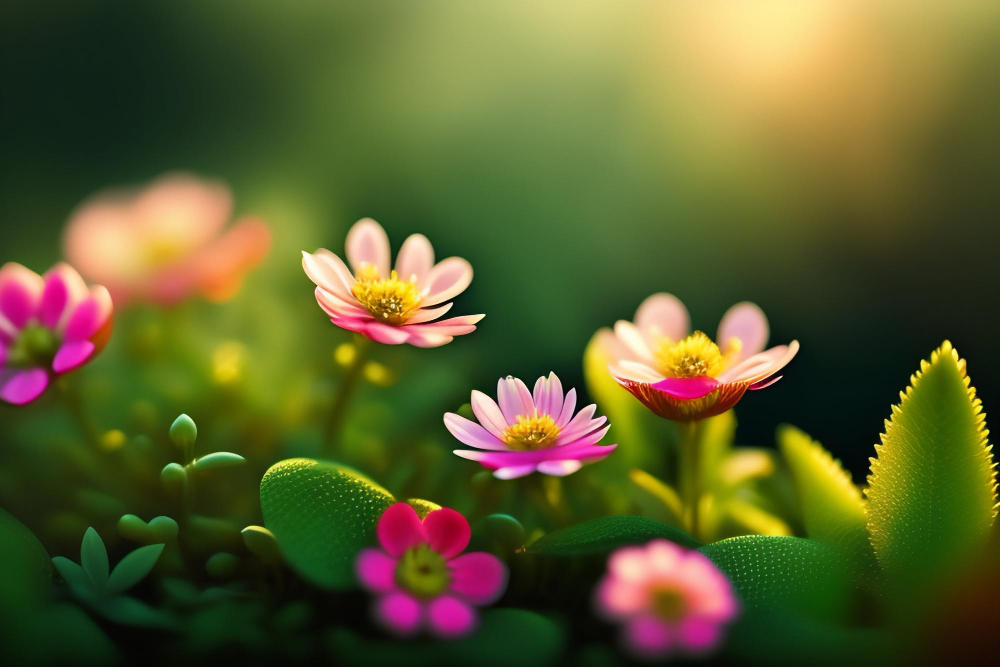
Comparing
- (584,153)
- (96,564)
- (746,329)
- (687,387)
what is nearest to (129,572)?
(96,564)

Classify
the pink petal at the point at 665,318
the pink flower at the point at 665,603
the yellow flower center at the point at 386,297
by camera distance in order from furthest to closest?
1. the pink petal at the point at 665,318
2. the yellow flower center at the point at 386,297
3. the pink flower at the point at 665,603

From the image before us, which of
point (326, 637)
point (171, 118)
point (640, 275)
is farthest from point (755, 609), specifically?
point (171, 118)

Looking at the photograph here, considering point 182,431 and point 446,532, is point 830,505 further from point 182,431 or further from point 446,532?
point 182,431

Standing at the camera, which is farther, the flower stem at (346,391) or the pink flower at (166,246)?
the pink flower at (166,246)

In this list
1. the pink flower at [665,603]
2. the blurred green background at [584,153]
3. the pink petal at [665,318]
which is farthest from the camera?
the blurred green background at [584,153]

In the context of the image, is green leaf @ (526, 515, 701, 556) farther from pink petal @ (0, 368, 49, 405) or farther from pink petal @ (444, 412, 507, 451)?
pink petal @ (0, 368, 49, 405)

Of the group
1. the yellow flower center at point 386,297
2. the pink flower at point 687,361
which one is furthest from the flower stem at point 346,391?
the pink flower at point 687,361

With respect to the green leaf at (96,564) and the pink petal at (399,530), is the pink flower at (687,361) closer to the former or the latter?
the pink petal at (399,530)
